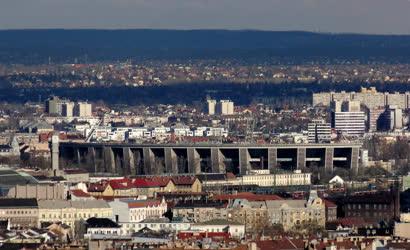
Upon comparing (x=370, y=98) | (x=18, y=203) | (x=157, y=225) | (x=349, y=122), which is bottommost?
(x=157, y=225)

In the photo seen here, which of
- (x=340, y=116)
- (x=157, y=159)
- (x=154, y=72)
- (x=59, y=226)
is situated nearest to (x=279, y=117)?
(x=340, y=116)

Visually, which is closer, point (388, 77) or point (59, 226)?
point (59, 226)

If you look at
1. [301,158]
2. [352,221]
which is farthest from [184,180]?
[352,221]

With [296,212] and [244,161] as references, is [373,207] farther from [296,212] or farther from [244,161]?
[244,161]

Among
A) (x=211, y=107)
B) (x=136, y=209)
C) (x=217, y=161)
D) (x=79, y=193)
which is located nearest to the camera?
(x=136, y=209)

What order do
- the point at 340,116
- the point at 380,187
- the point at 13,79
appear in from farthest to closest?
the point at 13,79 → the point at 340,116 → the point at 380,187

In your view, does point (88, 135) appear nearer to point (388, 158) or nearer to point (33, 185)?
point (388, 158)

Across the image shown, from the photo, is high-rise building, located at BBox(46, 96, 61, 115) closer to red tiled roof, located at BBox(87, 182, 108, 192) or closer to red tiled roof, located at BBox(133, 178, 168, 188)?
red tiled roof, located at BBox(133, 178, 168, 188)
